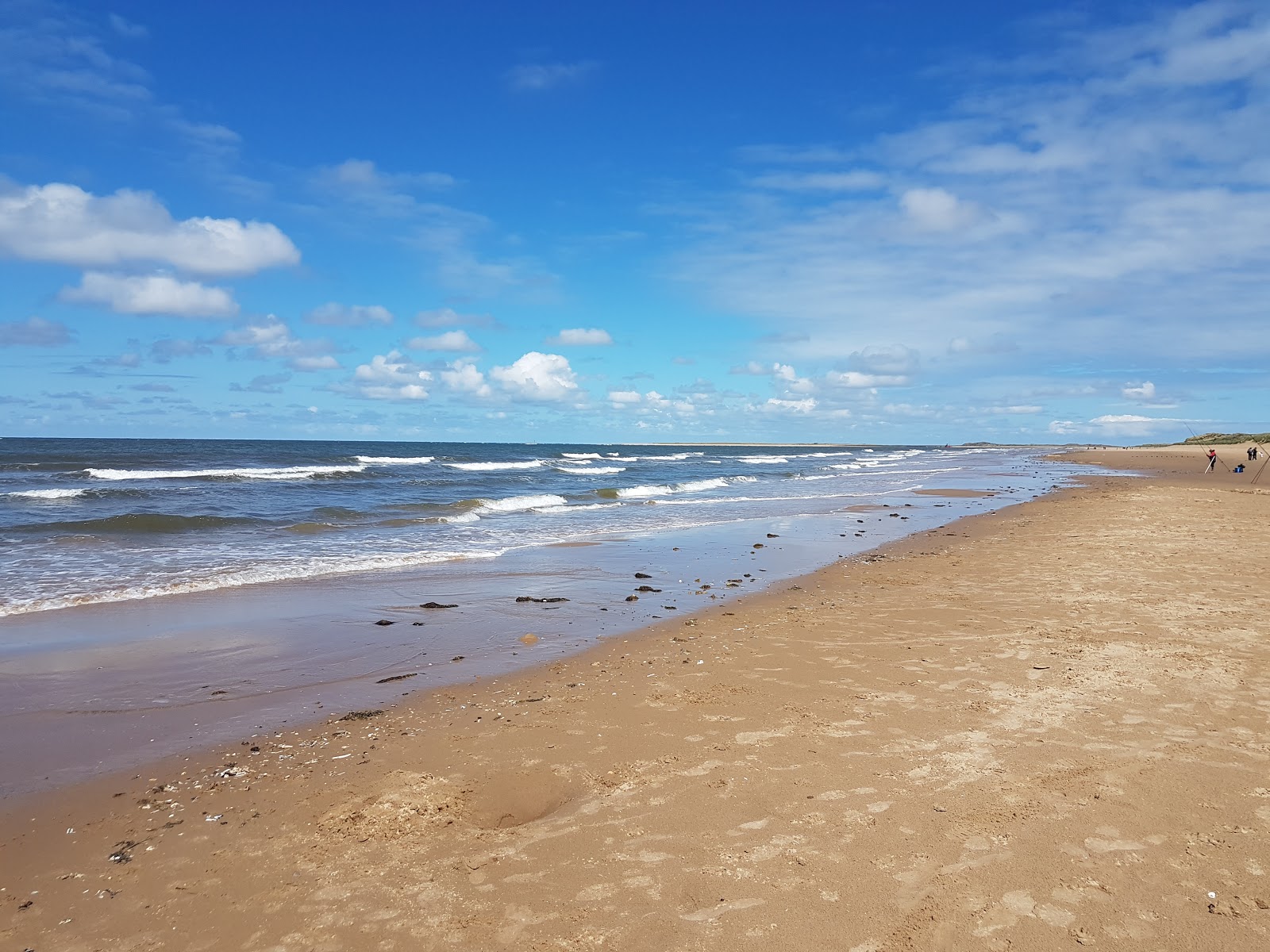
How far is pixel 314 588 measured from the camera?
11602 millimetres

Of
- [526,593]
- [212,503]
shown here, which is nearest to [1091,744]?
[526,593]

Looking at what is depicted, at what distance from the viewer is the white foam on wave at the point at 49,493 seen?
2459 cm

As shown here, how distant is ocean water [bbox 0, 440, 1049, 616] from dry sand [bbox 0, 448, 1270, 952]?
7.77 meters

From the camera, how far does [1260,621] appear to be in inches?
319

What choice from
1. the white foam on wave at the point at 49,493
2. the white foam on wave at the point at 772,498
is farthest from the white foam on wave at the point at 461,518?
the white foam on wave at the point at 49,493

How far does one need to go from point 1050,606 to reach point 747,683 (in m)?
5.08

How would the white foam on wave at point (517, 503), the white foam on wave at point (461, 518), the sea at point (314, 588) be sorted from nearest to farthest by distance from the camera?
the sea at point (314, 588)
the white foam on wave at point (461, 518)
the white foam on wave at point (517, 503)

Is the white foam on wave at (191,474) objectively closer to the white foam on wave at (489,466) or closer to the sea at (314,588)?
the sea at (314,588)

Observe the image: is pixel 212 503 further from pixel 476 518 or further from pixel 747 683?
pixel 747 683

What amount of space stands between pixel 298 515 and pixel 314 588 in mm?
11184

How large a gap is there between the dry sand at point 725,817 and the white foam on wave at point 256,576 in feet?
22.6

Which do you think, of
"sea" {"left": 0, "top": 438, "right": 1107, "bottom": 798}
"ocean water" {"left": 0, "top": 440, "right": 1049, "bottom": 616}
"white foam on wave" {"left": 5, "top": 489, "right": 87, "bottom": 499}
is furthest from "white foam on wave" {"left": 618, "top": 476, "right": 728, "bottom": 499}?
"white foam on wave" {"left": 5, "top": 489, "right": 87, "bottom": 499}

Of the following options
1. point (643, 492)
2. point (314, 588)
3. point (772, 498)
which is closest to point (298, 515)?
point (314, 588)

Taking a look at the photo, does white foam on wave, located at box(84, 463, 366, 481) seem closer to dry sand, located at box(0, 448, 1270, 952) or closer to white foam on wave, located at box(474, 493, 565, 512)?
white foam on wave, located at box(474, 493, 565, 512)
